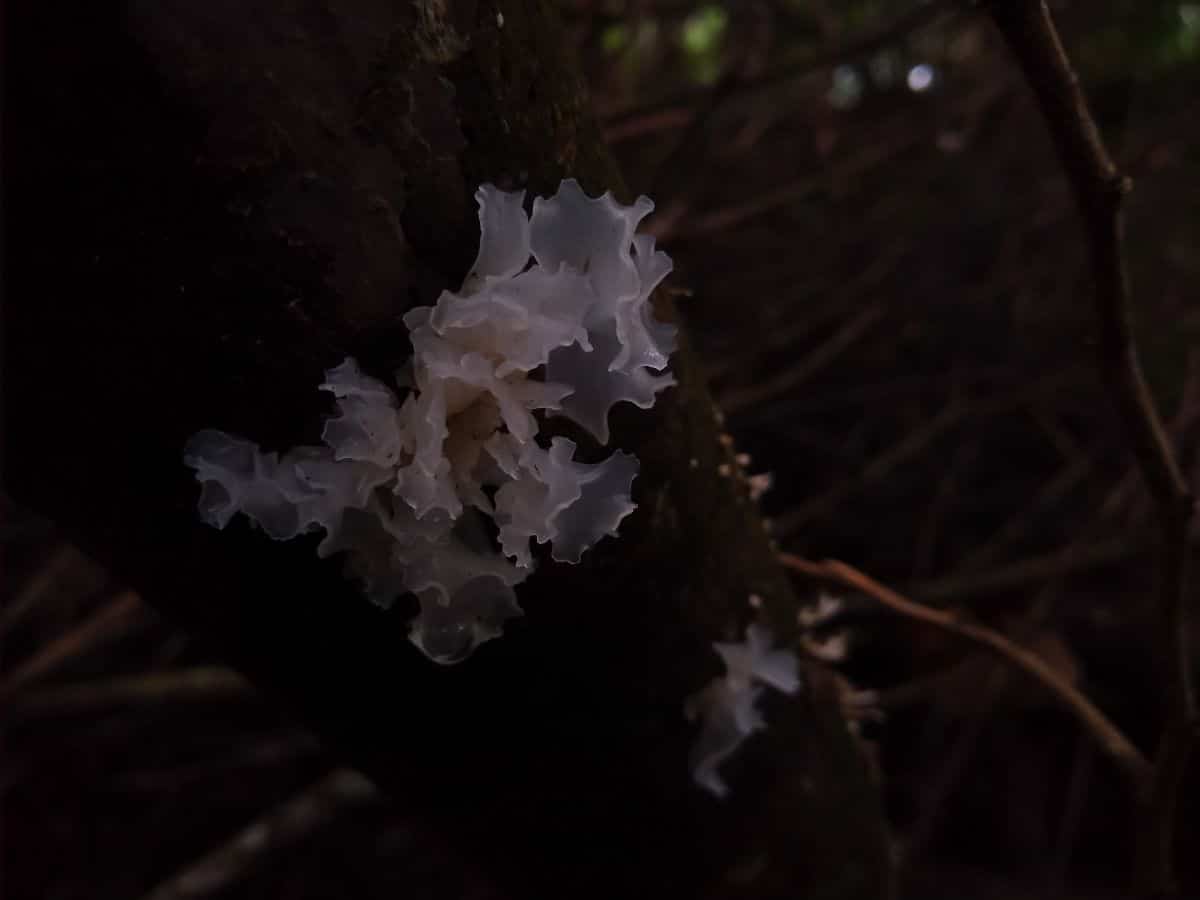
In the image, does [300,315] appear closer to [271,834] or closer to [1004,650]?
[1004,650]

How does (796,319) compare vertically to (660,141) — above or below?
below

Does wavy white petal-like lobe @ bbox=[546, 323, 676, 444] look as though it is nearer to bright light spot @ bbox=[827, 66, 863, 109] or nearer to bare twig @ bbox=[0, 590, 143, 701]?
bare twig @ bbox=[0, 590, 143, 701]

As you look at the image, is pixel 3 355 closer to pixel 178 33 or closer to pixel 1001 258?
pixel 178 33

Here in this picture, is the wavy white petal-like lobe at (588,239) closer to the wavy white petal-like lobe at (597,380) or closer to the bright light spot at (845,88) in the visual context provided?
the wavy white petal-like lobe at (597,380)

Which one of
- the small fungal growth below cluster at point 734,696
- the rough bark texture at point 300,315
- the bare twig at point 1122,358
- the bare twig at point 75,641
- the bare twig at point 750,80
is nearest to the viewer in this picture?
the rough bark texture at point 300,315

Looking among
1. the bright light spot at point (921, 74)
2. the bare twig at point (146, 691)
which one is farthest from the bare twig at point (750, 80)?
the bare twig at point (146, 691)

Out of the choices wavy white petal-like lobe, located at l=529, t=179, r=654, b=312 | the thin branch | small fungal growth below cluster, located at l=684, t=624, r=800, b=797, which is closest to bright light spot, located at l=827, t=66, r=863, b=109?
the thin branch

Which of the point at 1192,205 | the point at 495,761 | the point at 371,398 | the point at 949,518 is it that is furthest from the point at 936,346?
Answer: the point at 371,398

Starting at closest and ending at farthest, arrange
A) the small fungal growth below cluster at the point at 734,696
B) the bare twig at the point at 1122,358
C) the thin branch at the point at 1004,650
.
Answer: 1. the bare twig at the point at 1122,358
2. the small fungal growth below cluster at the point at 734,696
3. the thin branch at the point at 1004,650
